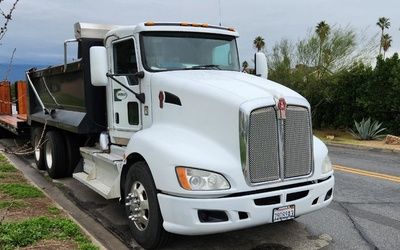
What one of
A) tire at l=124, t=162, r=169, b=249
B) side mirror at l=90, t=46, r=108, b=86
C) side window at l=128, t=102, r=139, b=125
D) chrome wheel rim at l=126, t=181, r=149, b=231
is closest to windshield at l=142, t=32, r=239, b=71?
side mirror at l=90, t=46, r=108, b=86

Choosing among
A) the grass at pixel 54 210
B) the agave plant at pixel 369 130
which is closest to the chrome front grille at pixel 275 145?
the grass at pixel 54 210

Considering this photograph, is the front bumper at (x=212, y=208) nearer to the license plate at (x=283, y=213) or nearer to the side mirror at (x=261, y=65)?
the license plate at (x=283, y=213)

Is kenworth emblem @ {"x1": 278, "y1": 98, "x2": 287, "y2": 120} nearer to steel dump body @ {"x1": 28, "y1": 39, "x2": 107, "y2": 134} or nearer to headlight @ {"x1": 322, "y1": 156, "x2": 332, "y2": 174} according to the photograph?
headlight @ {"x1": 322, "y1": 156, "x2": 332, "y2": 174}

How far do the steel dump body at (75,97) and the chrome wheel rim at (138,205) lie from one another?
7.58ft

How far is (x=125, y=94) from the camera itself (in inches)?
258

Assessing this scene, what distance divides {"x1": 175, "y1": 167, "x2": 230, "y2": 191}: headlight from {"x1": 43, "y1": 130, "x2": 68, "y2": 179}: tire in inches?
193

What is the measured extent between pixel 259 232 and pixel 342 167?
599 cm

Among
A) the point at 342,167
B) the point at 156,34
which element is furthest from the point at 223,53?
the point at 342,167

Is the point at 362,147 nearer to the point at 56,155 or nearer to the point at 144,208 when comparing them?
the point at 56,155

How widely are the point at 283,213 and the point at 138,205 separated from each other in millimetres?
1626

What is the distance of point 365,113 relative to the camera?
20.3m

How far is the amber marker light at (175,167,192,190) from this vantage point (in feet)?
15.2

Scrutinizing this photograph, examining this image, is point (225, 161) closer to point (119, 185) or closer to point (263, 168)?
point (263, 168)

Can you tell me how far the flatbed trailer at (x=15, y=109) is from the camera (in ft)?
39.5
